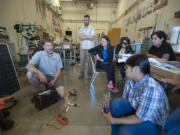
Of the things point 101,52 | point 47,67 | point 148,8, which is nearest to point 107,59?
point 101,52

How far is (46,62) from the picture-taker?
1811mm

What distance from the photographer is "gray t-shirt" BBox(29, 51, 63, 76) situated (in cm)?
176

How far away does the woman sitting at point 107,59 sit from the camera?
2227mm

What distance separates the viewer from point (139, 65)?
2.47ft

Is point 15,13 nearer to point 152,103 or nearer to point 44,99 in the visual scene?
point 44,99

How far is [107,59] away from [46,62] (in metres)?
1.29

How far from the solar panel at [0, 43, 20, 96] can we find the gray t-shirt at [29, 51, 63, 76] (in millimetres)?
325

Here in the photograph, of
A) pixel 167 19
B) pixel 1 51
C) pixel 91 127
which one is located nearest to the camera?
pixel 91 127

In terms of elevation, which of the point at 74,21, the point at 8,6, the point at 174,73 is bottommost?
the point at 174,73

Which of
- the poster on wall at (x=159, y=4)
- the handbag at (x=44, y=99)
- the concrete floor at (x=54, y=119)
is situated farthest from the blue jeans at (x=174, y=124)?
the poster on wall at (x=159, y=4)

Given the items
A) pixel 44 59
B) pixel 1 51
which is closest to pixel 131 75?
pixel 44 59

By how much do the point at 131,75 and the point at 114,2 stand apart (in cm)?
963

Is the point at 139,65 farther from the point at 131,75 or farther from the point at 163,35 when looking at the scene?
the point at 163,35

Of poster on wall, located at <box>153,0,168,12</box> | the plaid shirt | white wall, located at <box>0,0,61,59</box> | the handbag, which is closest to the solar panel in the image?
the handbag
